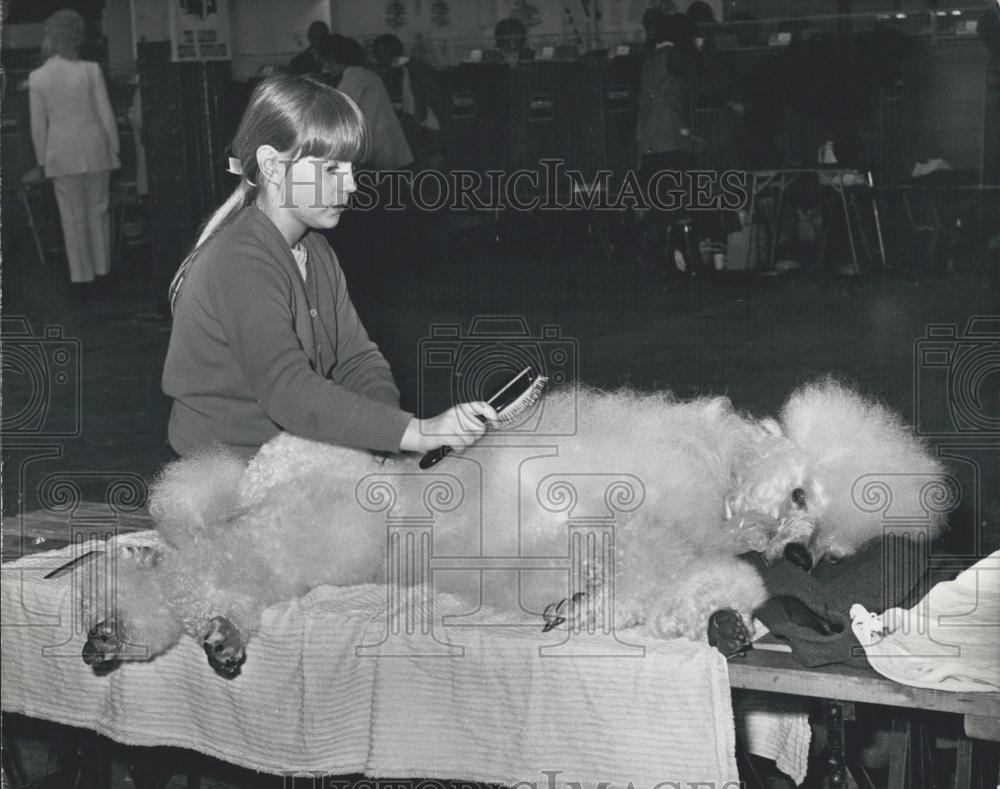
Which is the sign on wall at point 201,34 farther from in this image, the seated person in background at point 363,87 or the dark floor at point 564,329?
the dark floor at point 564,329

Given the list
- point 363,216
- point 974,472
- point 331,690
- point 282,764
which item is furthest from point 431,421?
point 363,216

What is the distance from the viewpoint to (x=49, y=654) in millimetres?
2275

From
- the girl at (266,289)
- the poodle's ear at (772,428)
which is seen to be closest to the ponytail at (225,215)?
the girl at (266,289)

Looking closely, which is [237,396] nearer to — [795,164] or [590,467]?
[590,467]

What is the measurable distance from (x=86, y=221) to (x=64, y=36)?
1393 mm

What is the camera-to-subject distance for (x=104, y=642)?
2.07 m

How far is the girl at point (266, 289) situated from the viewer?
2275 mm

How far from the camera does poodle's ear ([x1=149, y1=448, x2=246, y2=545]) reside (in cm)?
222

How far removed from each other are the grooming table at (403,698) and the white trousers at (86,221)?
6.25 m

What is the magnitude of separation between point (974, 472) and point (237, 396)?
8.66 ft

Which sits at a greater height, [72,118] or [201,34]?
[201,34]

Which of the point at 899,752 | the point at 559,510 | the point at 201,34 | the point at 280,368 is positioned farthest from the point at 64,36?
the point at 899,752

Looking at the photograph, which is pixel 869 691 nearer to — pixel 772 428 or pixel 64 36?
pixel 772 428

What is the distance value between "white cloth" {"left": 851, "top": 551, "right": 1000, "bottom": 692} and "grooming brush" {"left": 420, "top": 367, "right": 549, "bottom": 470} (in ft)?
2.15
